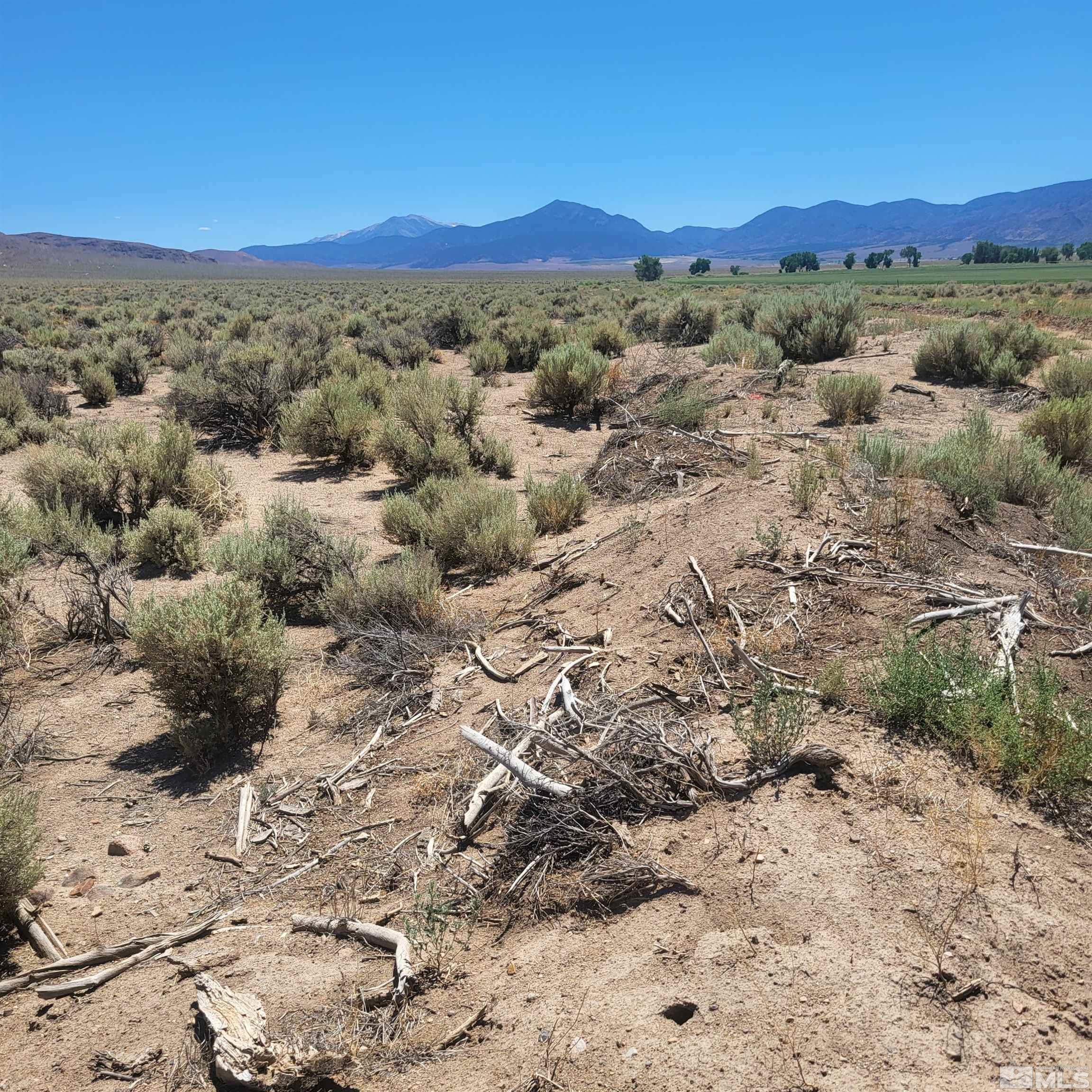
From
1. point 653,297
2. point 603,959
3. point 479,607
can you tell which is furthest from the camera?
point 653,297

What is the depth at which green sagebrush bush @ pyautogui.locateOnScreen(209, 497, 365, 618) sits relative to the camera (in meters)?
6.86

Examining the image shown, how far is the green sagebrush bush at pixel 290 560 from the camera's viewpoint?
6.86 meters

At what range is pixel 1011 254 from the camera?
108750 millimetres

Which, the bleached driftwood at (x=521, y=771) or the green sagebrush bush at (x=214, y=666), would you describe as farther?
the green sagebrush bush at (x=214, y=666)

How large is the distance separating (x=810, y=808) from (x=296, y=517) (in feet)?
18.4

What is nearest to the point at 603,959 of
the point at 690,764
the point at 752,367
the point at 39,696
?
the point at 690,764

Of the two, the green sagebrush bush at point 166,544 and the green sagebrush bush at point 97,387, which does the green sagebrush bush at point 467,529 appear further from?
the green sagebrush bush at point 97,387

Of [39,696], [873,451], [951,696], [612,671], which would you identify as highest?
[873,451]

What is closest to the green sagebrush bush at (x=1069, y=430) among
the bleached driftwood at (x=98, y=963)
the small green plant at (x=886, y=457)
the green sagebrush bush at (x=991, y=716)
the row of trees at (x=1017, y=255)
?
the small green plant at (x=886, y=457)

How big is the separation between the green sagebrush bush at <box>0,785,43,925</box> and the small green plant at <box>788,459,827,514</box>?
5.46 metres

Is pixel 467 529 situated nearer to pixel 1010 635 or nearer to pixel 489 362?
pixel 1010 635

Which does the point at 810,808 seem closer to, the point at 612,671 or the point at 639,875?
the point at 639,875

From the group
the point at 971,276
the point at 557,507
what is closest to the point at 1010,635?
the point at 557,507

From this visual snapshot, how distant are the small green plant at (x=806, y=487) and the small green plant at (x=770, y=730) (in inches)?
114
